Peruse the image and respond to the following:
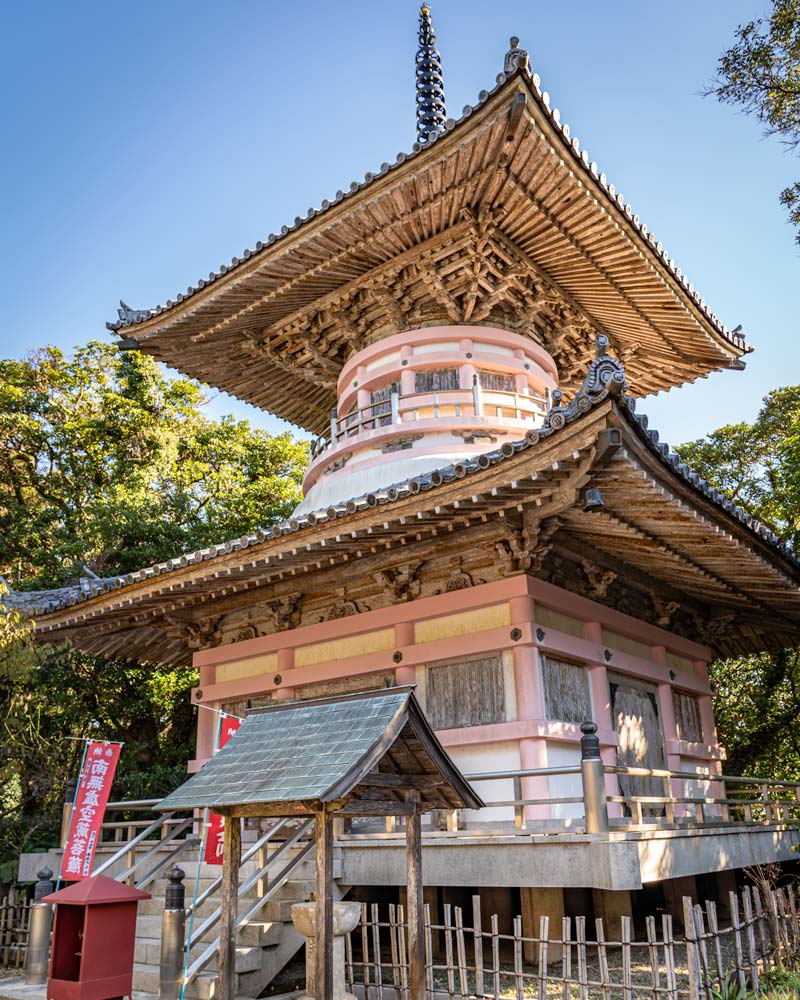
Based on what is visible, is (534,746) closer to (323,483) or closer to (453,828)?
(453,828)

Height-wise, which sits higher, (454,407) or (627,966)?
(454,407)

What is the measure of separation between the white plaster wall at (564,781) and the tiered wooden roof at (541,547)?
6.27ft

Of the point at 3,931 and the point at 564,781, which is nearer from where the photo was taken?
the point at 564,781

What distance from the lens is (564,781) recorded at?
9039 millimetres

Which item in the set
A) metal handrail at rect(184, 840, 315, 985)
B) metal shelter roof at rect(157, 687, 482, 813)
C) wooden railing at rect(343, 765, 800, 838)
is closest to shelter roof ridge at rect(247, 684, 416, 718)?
metal shelter roof at rect(157, 687, 482, 813)

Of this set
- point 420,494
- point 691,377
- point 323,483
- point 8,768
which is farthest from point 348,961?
point 691,377

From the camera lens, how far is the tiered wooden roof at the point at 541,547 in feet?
25.0

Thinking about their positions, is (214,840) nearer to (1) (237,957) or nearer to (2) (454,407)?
(1) (237,957)

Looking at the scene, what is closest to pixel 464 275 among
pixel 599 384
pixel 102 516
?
pixel 599 384

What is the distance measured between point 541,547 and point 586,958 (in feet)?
13.0

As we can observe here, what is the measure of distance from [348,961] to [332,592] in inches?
193

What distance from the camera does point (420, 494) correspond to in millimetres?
8477

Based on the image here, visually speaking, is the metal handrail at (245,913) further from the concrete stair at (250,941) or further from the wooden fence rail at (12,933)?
the wooden fence rail at (12,933)

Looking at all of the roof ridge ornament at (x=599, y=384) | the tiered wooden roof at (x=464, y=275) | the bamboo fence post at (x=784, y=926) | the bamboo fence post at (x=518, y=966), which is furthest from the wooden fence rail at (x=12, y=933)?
the tiered wooden roof at (x=464, y=275)
